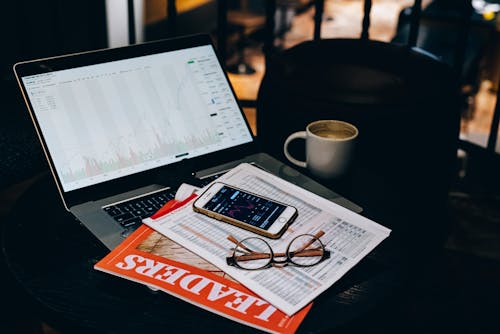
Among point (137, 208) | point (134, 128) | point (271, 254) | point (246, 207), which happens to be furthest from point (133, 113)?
point (271, 254)

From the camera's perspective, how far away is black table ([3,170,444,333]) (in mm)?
783

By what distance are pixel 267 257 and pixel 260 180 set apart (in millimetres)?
241

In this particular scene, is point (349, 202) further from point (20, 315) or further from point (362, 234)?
point (20, 315)

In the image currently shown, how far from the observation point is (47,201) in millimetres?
1094

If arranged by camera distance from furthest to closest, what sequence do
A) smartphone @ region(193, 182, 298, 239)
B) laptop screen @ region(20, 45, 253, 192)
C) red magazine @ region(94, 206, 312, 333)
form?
laptop screen @ region(20, 45, 253, 192) < smartphone @ region(193, 182, 298, 239) < red magazine @ region(94, 206, 312, 333)

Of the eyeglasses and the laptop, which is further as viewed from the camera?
the laptop

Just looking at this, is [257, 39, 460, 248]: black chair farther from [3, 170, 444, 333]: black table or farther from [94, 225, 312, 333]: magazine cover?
[94, 225, 312, 333]: magazine cover

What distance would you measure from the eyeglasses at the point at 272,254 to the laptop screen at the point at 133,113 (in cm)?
30

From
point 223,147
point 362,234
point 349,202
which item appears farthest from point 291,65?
point 362,234

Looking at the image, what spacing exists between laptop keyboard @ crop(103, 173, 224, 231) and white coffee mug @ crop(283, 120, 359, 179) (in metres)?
0.26

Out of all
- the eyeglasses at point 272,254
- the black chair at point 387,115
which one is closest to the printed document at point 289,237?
the eyeglasses at point 272,254

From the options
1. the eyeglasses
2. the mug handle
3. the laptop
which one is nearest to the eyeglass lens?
the eyeglasses

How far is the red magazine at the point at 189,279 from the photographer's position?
76cm

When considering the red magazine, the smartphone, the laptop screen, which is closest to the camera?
the red magazine
